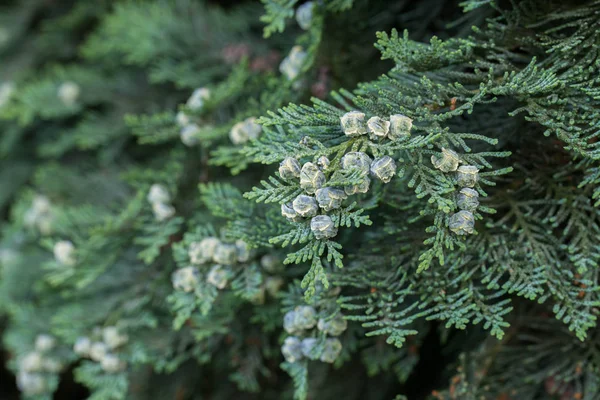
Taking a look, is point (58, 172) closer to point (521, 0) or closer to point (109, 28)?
point (109, 28)

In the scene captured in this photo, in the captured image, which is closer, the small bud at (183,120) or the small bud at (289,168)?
the small bud at (289,168)

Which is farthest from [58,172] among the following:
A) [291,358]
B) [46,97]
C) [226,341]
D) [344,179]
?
[344,179]

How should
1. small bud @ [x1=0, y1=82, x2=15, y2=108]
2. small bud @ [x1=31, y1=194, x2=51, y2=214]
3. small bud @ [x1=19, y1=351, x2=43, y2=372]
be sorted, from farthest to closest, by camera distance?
small bud @ [x1=0, y1=82, x2=15, y2=108] < small bud @ [x1=31, y1=194, x2=51, y2=214] < small bud @ [x1=19, y1=351, x2=43, y2=372]

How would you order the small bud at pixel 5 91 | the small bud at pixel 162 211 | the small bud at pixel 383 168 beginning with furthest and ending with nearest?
1. the small bud at pixel 5 91
2. the small bud at pixel 162 211
3. the small bud at pixel 383 168

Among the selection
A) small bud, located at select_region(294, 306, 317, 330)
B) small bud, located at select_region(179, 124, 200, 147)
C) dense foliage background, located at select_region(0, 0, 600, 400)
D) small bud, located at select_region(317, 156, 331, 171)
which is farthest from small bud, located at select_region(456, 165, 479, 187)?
small bud, located at select_region(179, 124, 200, 147)

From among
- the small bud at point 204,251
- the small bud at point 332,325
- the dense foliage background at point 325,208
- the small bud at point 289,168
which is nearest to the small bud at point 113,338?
the dense foliage background at point 325,208

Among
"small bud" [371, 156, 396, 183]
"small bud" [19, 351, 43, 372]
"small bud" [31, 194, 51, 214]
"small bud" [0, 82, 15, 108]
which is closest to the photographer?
"small bud" [371, 156, 396, 183]

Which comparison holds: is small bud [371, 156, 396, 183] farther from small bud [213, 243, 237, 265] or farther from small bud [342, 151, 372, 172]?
small bud [213, 243, 237, 265]

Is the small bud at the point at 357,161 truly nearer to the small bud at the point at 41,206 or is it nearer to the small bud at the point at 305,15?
the small bud at the point at 305,15
